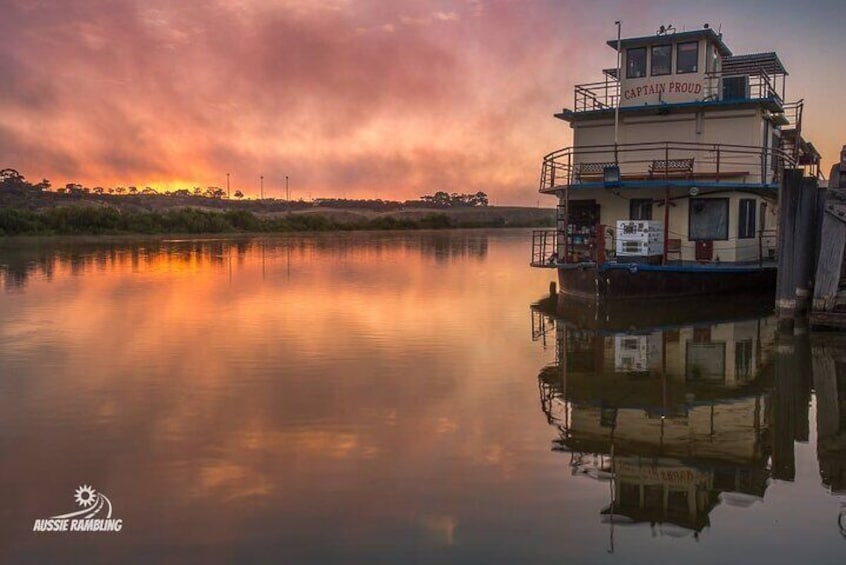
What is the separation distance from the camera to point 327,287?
2775 cm

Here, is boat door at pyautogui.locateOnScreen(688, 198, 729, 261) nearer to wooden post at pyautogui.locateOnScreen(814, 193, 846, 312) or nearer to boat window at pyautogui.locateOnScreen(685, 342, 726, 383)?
wooden post at pyautogui.locateOnScreen(814, 193, 846, 312)

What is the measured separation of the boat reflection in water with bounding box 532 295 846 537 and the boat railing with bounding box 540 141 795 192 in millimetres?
6070

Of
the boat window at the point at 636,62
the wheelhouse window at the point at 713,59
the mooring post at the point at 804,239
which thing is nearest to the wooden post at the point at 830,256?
the mooring post at the point at 804,239

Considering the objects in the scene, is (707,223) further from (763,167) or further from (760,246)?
(763,167)

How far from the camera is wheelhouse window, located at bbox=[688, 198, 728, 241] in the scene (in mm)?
22969

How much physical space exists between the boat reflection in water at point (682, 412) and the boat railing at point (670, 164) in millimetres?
6070

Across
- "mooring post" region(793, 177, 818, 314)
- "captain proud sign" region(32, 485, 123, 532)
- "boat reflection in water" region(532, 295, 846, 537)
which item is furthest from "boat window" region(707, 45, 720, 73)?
"captain proud sign" region(32, 485, 123, 532)

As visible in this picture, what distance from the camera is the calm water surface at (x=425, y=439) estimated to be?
21.6 feet

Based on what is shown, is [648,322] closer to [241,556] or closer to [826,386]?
[826,386]

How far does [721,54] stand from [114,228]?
207ft

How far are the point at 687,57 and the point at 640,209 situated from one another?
16.7 feet

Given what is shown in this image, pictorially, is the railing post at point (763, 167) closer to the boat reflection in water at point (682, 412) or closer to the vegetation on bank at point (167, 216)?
the boat reflection in water at point (682, 412)

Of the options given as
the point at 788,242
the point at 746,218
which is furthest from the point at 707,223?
the point at 788,242

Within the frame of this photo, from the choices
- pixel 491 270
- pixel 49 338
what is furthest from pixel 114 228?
pixel 49 338
